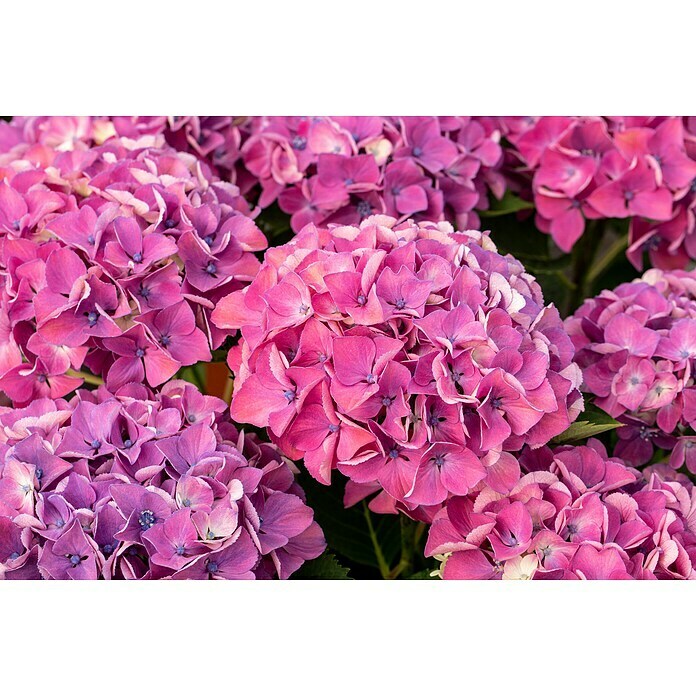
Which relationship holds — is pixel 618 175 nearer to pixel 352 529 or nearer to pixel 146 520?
pixel 352 529

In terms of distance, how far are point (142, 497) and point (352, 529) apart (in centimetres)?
30

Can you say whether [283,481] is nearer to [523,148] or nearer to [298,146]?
[298,146]

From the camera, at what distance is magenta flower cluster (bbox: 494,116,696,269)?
0.97m

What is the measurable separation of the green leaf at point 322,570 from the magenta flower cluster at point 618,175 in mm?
472

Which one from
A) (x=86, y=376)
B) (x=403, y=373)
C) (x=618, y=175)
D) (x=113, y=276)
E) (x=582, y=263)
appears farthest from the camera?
(x=582, y=263)

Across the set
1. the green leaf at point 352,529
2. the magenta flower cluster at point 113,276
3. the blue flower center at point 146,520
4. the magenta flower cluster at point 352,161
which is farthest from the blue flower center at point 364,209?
the blue flower center at point 146,520

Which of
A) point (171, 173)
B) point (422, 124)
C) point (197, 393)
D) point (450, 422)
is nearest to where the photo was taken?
point (450, 422)

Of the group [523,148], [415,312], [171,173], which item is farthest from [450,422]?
[523,148]

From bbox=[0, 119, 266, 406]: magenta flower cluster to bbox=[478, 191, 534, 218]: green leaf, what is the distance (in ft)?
1.07

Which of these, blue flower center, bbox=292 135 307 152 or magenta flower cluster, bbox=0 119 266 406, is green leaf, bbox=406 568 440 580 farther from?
blue flower center, bbox=292 135 307 152

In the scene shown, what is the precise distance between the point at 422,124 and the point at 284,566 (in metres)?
0.50

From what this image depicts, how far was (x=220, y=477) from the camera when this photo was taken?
671 mm

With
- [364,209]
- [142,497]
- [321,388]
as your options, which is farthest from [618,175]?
[142,497]

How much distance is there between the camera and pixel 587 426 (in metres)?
0.69
